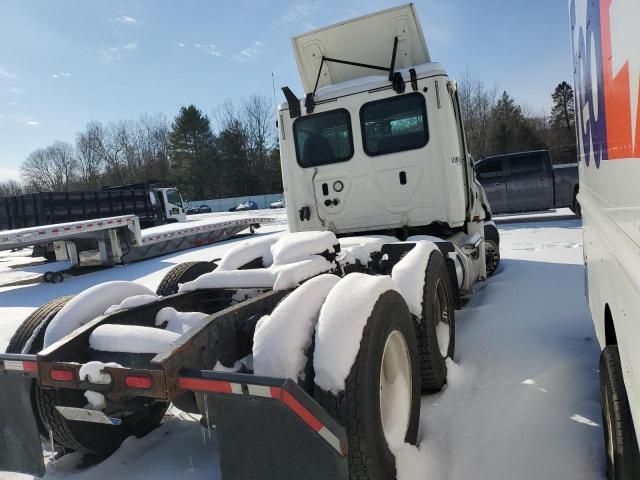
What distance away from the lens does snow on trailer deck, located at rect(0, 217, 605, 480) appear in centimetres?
240

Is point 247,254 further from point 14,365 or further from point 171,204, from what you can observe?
point 171,204

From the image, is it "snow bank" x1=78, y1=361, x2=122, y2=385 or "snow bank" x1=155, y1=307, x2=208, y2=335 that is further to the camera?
"snow bank" x1=155, y1=307, x2=208, y2=335

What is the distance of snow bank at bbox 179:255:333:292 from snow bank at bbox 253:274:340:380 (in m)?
0.78

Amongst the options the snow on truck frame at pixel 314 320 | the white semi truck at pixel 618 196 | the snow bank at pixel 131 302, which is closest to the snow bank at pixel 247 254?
the snow on truck frame at pixel 314 320

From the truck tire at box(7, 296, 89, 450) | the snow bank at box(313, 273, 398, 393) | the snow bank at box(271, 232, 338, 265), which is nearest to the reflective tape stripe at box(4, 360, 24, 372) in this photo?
the truck tire at box(7, 296, 89, 450)

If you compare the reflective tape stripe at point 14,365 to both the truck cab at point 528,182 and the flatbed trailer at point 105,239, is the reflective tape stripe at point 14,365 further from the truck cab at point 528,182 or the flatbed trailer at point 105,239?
the truck cab at point 528,182

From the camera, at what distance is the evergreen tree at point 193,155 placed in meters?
63.7

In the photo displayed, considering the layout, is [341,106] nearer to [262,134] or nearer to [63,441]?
[63,441]

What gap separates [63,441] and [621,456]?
2612 millimetres

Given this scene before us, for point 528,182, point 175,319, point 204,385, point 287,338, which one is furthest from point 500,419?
point 528,182

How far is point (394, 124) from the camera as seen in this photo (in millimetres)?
5098

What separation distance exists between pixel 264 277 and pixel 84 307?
1.10 m

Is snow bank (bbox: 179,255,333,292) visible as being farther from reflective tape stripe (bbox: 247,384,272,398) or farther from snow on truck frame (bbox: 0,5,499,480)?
reflective tape stripe (bbox: 247,384,272,398)

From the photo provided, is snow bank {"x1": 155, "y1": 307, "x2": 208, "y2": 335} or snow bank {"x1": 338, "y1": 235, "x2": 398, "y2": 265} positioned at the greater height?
snow bank {"x1": 338, "y1": 235, "x2": 398, "y2": 265}
